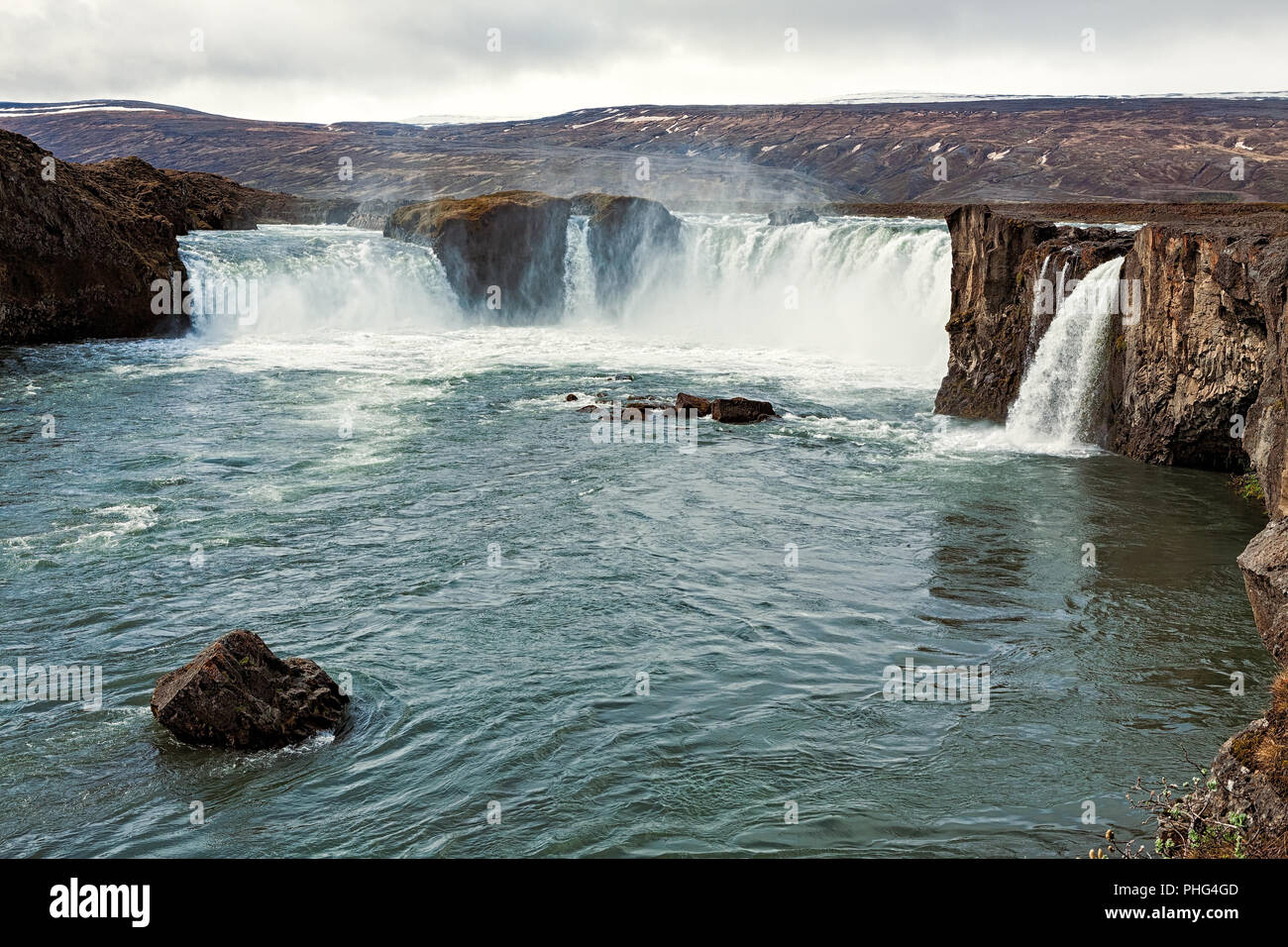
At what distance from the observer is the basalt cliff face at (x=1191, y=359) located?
635 centimetres

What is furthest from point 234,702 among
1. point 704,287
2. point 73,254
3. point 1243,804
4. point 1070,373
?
point 704,287

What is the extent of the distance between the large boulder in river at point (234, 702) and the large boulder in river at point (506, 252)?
40197mm

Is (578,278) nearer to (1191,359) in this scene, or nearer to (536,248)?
(536,248)

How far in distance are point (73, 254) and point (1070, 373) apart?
30.2 m

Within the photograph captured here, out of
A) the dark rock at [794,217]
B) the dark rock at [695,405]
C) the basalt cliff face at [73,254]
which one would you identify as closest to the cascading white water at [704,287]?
the basalt cliff face at [73,254]

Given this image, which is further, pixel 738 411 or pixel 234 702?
pixel 738 411

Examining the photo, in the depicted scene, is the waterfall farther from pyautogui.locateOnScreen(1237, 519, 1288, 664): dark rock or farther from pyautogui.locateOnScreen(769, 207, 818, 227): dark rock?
pyautogui.locateOnScreen(769, 207, 818, 227): dark rock

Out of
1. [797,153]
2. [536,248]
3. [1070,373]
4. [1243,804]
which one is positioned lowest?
[1243,804]

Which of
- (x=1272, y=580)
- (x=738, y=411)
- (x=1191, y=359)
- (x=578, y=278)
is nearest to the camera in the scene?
(x=1272, y=580)

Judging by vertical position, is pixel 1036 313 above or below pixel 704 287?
below

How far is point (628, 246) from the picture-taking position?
5238cm

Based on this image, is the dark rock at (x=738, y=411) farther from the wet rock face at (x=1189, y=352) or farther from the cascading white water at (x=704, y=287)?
the cascading white water at (x=704, y=287)
